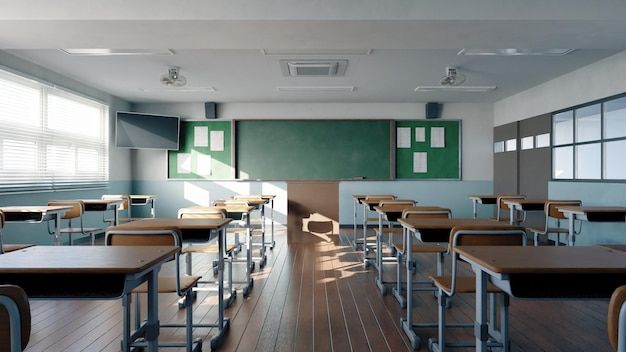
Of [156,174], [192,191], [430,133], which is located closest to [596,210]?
[430,133]

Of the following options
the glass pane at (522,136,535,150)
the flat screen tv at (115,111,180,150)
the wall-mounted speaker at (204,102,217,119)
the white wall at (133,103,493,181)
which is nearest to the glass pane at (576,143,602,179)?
the glass pane at (522,136,535,150)

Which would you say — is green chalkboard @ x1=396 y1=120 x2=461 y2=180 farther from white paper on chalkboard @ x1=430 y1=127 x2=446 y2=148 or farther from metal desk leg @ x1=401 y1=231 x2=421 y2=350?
metal desk leg @ x1=401 y1=231 x2=421 y2=350

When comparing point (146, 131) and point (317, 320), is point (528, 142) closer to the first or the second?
point (317, 320)

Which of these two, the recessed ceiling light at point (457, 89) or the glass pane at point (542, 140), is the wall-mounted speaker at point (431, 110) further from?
the glass pane at point (542, 140)

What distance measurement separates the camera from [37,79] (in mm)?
5262

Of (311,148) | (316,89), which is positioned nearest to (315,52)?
(316,89)

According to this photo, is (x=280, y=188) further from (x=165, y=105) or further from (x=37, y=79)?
(x=37, y=79)

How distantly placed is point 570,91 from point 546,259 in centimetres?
554

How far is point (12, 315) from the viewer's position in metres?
0.93

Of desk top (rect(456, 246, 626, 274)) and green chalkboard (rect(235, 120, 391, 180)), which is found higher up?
green chalkboard (rect(235, 120, 391, 180))

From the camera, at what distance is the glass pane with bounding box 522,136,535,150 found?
6.69 m

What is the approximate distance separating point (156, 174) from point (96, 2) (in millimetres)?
5137

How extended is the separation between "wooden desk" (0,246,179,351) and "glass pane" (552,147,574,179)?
6228mm

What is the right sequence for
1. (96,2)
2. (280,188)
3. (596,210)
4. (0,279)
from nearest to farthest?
(0,279), (96,2), (596,210), (280,188)
